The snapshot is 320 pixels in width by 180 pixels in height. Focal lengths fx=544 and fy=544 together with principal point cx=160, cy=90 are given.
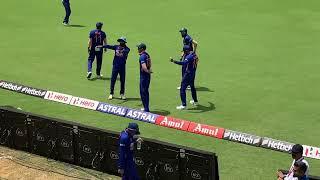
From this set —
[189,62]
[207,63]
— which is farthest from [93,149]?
[207,63]

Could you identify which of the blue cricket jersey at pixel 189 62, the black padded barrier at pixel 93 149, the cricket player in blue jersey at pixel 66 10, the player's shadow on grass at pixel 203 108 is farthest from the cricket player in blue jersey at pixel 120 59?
the cricket player in blue jersey at pixel 66 10

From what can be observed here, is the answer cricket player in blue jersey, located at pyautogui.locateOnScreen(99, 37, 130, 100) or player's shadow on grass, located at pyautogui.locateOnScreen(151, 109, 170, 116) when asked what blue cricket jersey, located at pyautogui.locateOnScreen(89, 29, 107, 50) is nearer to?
cricket player in blue jersey, located at pyautogui.locateOnScreen(99, 37, 130, 100)

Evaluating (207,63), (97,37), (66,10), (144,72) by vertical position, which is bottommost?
(207,63)

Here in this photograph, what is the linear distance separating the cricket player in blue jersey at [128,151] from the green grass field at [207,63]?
2416 mm

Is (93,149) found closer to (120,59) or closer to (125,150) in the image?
(125,150)

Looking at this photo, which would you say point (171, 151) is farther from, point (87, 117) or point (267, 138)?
point (87, 117)

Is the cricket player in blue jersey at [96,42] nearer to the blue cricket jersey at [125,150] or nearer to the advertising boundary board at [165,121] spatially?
the advertising boundary board at [165,121]

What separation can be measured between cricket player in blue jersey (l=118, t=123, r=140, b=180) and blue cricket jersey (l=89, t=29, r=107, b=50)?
8512 millimetres

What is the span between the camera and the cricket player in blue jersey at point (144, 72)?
16.3 metres

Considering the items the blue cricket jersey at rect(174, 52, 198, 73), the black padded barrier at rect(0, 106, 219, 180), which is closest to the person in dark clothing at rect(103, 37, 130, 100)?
the blue cricket jersey at rect(174, 52, 198, 73)

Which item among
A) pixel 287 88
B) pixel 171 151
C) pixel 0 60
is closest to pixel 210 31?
pixel 287 88

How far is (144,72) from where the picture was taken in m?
16.5

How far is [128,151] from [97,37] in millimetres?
8790

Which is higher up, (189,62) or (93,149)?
(189,62)
